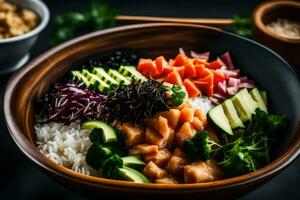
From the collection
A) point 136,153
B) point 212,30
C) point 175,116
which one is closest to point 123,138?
point 136,153

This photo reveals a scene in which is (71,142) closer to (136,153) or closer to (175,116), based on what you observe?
(136,153)

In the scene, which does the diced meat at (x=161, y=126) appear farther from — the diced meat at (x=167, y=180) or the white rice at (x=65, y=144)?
the white rice at (x=65, y=144)

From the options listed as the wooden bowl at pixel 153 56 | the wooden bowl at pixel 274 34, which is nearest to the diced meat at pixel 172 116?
the wooden bowl at pixel 153 56

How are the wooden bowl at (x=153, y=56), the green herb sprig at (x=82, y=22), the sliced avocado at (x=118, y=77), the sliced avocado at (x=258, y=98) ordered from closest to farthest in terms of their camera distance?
A: the wooden bowl at (x=153, y=56), the sliced avocado at (x=258, y=98), the sliced avocado at (x=118, y=77), the green herb sprig at (x=82, y=22)

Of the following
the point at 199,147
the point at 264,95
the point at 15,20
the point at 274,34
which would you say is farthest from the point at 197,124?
the point at 15,20

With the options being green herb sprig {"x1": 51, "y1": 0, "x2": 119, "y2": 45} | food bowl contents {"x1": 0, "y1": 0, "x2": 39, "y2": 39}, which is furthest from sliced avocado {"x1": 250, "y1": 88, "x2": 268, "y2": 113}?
food bowl contents {"x1": 0, "y1": 0, "x2": 39, "y2": 39}

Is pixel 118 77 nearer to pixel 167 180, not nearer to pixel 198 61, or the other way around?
pixel 198 61
